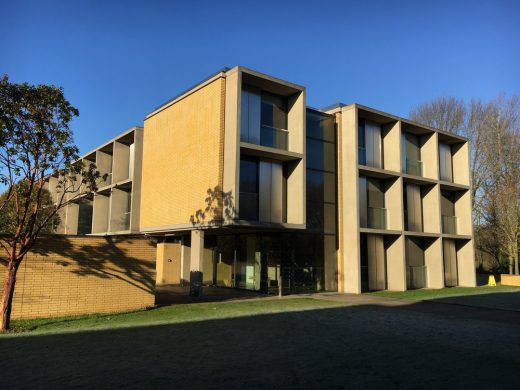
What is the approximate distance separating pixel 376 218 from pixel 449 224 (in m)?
7.74

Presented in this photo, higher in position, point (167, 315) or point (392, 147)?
point (392, 147)

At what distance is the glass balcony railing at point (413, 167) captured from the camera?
1090 inches

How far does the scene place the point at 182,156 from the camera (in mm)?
21984

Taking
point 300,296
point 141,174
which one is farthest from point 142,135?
point 300,296

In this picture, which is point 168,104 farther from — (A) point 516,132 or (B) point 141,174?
(A) point 516,132

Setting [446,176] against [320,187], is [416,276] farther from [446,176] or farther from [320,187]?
[320,187]

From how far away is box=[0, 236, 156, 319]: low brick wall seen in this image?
42.4ft

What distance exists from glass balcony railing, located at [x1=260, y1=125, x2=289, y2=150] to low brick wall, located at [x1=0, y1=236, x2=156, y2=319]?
770 cm

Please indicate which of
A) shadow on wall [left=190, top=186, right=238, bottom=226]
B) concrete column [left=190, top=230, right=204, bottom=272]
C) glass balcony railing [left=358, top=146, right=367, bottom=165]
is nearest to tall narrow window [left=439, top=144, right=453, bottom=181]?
glass balcony railing [left=358, top=146, right=367, bottom=165]

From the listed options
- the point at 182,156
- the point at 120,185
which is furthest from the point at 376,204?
the point at 120,185

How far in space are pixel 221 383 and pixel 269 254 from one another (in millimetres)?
15248

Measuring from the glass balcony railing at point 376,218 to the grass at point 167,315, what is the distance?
298 inches

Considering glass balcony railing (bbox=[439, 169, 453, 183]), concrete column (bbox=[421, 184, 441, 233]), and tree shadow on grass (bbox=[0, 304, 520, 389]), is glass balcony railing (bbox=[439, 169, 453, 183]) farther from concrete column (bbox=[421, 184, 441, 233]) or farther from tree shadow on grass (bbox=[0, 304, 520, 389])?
tree shadow on grass (bbox=[0, 304, 520, 389])

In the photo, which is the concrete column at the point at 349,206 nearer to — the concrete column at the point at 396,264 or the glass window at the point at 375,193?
the glass window at the point at 375,193
